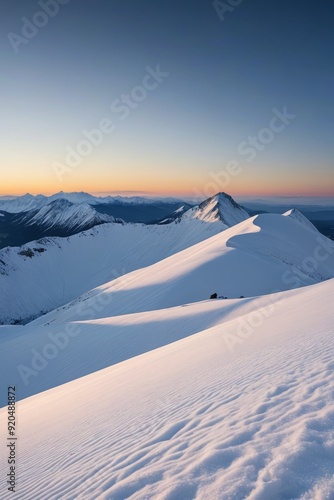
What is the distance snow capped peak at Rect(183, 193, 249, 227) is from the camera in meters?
147

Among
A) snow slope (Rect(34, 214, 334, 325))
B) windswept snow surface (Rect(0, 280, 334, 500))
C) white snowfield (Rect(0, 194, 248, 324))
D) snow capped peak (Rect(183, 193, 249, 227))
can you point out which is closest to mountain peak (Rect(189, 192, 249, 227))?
snow capped peak (Rect(183, 193, 249, 227))

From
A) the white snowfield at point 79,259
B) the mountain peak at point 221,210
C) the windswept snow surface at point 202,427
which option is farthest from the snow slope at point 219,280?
the mountain peak at point 221,210

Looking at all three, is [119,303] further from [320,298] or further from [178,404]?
[178,404]

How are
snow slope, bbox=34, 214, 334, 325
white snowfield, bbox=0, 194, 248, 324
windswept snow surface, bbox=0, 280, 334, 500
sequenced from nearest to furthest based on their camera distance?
windswept snow surface, bbox=0, 280, 334, 500 < snow slope, bbox=34, 214, 334, 325 < white snowfield, bbox=0, 194, 248, 324

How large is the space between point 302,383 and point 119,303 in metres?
22.5

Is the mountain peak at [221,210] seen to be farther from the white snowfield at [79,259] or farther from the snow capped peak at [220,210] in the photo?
the white snowfield at [79,259]

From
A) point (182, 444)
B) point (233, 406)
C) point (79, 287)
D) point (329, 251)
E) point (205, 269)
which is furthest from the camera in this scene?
point (79, 287)

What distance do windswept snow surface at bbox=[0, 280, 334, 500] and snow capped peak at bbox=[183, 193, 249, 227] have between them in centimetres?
13494

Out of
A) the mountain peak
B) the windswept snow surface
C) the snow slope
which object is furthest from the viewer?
the mountain peak

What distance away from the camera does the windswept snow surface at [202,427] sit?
8.72 ft

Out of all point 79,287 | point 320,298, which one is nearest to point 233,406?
point 320,298

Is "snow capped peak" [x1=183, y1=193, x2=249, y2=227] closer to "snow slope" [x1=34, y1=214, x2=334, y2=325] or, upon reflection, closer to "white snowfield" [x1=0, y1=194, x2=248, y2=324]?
"white snowfield" [x1=0, y1=194, x2=248, y2=324]

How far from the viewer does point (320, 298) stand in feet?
36.7

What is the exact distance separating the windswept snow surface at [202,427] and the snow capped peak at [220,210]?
135m
